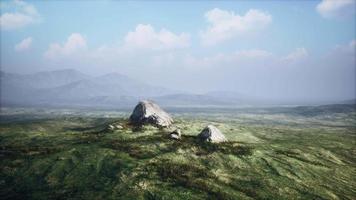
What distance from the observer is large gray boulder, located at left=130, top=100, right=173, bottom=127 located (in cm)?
9294

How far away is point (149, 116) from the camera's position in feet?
309

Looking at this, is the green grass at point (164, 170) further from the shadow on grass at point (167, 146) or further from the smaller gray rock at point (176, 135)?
the smaller gray rock at point (176, 135)

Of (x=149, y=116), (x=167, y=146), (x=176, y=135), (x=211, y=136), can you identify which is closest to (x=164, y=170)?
(x=167, y=146)

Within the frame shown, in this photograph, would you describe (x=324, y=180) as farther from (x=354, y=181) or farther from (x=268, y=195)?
(x=268, y=195)

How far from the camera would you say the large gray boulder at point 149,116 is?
305 feet

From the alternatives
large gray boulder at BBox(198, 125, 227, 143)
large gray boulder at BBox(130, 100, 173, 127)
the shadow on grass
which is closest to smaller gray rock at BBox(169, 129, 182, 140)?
the shadow on grass

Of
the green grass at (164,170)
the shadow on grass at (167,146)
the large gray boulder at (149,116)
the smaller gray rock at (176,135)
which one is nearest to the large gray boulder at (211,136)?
the shadow on grass at (167,146)

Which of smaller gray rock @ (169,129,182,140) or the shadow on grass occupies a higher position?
smaller gray rock @ (169,129,182,140)

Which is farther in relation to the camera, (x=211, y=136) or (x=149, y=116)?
(x=149, y=116)

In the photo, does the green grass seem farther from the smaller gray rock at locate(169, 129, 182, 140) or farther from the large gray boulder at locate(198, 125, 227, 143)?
the large gray boulder at locate(198, 125, 227, 143)

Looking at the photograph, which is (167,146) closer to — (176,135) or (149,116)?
(176,135)

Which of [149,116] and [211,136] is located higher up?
[149,116]

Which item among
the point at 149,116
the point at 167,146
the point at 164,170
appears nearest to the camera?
the point at 164,170

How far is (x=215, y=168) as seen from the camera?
60.2 metres
